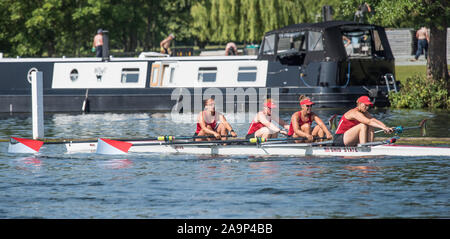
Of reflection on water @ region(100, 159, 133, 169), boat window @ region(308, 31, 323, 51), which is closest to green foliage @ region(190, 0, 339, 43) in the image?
boat window @ region(308, 31, 323, 51)

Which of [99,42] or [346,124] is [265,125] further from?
[99,42]

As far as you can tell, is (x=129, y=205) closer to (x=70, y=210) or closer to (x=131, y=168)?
(x=70, y=210)

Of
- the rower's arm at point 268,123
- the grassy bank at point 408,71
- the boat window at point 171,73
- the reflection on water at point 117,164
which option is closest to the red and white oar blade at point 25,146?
the reflection on water at point 117,164

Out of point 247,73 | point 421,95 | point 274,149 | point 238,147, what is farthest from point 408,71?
point 238,147

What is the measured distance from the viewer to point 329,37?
30.7 m

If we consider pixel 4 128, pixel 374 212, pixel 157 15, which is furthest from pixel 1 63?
pixel 157 15

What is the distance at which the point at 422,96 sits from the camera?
31297 millimetres

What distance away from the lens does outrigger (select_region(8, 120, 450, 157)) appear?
19266mm

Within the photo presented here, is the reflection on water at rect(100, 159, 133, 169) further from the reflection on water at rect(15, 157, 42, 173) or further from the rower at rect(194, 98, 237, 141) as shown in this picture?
the rower at rect(194, 98, 237, 141)

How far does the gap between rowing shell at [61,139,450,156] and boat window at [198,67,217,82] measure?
39.5 feet

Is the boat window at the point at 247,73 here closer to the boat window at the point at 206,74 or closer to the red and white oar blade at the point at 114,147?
the boat window at the point at 206,74

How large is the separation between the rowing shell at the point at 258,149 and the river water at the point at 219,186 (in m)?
0.18

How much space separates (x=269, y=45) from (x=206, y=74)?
292cm

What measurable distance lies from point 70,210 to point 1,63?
21.4m
